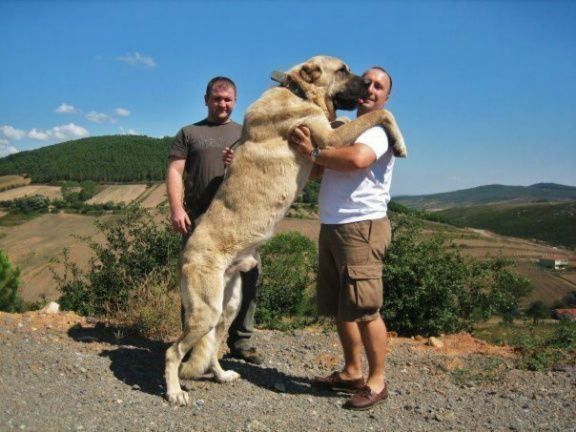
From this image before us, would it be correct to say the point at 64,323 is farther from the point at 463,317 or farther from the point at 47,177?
the point at 47,177

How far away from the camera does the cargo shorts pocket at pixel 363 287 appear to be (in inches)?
141

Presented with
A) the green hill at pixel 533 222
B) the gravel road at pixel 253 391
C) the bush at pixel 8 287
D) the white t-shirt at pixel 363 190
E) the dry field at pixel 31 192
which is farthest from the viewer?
Answer: the green hill at pixel 533 222

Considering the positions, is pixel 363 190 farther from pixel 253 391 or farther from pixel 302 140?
pixel 253 391

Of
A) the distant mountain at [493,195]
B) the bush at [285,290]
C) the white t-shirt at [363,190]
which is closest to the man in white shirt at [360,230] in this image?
the white t-shirt at [363,190]

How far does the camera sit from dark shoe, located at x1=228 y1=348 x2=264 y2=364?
492cm

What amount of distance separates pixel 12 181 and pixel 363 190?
68017 millimetres

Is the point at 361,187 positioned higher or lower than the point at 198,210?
higher

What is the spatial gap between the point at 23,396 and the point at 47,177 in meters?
63.7

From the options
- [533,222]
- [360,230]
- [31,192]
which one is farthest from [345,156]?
[533,222]

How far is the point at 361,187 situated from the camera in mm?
3609

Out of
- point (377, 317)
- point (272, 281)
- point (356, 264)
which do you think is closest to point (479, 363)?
point (377, 317)

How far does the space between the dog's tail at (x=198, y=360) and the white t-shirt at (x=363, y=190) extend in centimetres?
145

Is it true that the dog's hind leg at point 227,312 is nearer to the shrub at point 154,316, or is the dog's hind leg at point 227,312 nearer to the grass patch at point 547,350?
the shrub at point 154,316

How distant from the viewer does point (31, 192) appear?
52750mm
